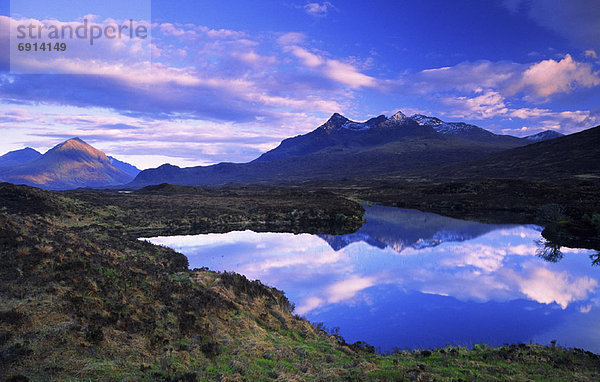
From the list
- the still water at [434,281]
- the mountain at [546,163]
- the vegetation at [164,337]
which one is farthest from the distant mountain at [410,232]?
the mountain at [546,163]

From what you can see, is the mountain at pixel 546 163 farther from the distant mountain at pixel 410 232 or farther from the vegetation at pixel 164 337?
the vegetation at pixel 164 337

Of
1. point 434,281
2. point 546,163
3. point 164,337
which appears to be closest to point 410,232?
point 434,281

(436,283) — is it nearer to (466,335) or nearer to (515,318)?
(515,318)

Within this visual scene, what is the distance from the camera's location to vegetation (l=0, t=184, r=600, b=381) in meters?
9.25

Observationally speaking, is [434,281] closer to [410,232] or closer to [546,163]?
[410,232]

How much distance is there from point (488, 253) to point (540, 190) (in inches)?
2086

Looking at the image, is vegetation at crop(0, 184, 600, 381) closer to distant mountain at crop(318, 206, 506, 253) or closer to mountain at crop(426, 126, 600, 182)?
distant mountain at crop(318, 206, 506, 253)

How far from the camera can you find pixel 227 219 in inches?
2329

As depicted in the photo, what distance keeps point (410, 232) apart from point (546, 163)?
144 metres

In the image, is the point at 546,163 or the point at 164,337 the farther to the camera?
the point at 546,163

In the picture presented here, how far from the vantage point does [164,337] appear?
11688mm

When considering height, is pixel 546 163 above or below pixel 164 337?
above

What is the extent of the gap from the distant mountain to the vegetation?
25138 mm

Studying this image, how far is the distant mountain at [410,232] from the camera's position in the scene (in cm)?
4306
